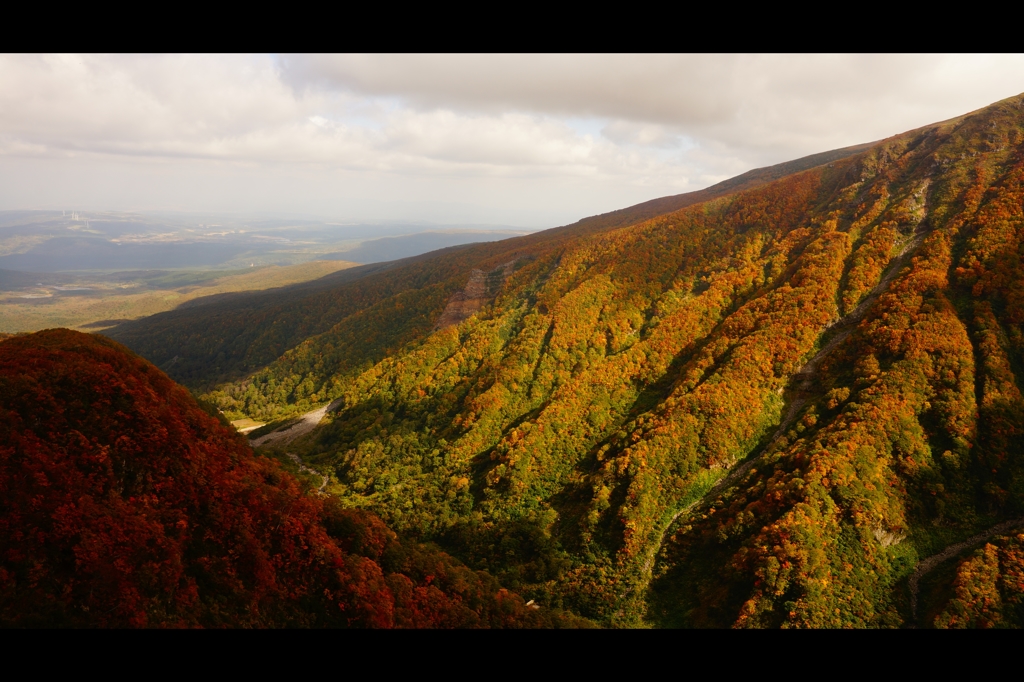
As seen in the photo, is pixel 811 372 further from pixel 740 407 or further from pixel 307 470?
pixel 307 470

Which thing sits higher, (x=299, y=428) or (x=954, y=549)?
(x=299, y=428)

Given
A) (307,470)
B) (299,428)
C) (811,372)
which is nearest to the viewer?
(811,372)

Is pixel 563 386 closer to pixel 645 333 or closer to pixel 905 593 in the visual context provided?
pixel 645 333

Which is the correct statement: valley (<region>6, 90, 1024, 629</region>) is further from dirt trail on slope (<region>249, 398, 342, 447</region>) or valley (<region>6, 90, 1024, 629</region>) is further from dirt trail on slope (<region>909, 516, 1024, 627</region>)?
dirt trail on slope (<region>249, 398, 342, 447</region>)

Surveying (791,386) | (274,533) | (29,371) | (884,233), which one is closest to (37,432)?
(29,371)

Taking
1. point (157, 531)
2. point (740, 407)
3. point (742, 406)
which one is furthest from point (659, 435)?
point (157, 531)

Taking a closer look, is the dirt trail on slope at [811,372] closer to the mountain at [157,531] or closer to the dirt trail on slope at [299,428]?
the mountain at [157,531]

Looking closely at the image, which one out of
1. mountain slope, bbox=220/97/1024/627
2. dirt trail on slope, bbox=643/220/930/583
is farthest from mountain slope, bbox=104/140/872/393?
dirt trail on slope, bbox=643/220/930/583

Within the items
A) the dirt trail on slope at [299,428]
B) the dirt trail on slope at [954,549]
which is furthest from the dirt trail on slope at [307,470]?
the dirt trail on slope at [954,549]

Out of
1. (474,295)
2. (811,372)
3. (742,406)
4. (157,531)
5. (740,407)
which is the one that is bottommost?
(740,407)
